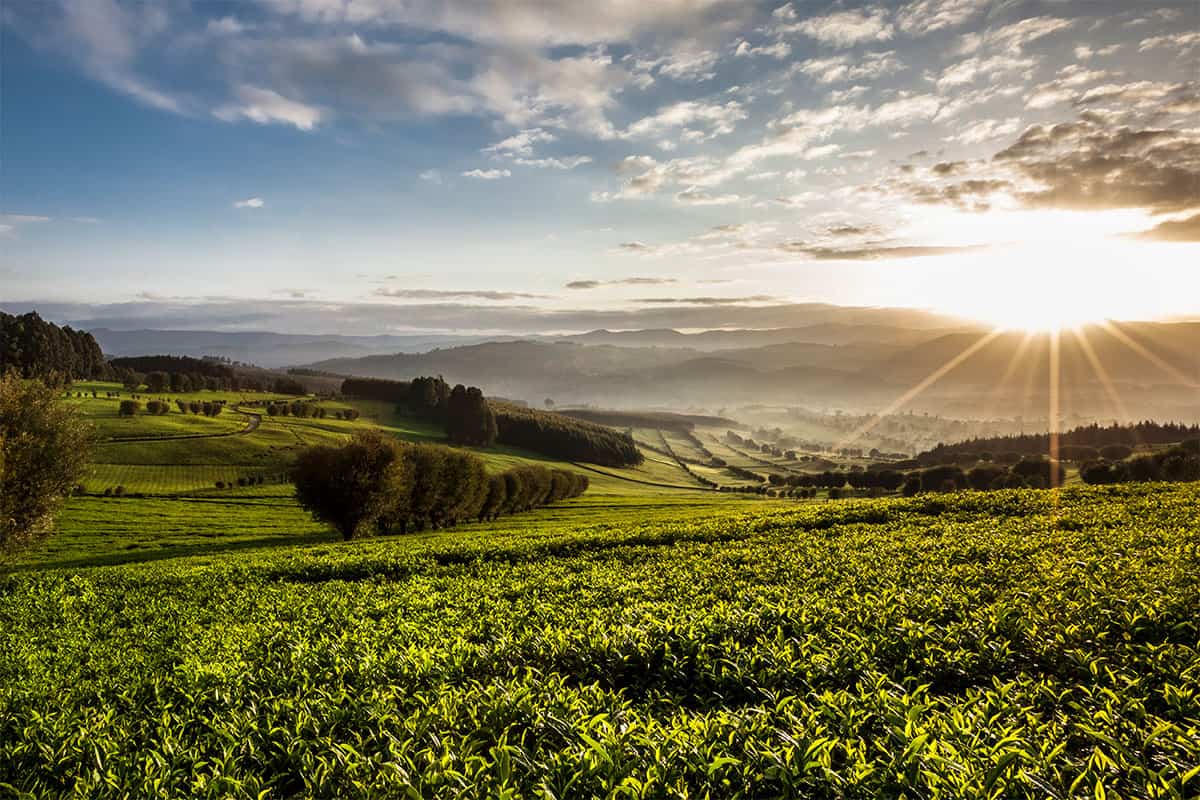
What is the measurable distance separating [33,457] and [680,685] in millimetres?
47109

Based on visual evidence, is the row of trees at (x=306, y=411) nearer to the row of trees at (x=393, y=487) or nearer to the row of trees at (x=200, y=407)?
the row of trees at (x=200, y=407)

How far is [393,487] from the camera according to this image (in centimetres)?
5681

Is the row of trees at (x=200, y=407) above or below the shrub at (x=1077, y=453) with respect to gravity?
above

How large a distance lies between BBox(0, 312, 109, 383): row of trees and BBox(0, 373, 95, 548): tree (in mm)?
143354

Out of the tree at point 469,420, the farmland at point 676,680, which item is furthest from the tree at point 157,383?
the farmland at point 676,680

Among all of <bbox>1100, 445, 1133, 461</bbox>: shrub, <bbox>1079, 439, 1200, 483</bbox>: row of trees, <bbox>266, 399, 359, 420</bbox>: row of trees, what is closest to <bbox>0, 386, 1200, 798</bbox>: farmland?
<bbox>1079, 439, 1200, 483</bbox>: row of trees

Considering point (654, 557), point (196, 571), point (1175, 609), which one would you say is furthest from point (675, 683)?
point (196, 571)

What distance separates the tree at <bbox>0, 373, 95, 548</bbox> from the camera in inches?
1374

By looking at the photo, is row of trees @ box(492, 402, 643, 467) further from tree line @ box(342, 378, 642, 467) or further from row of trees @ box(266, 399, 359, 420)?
row of trees @ box(266, 399, 359, 420)

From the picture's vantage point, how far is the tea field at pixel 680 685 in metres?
4.86

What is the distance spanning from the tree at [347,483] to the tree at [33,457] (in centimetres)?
1776

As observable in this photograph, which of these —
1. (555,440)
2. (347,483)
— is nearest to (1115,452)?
(555,440)

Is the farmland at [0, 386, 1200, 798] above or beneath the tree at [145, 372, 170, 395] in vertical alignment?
above

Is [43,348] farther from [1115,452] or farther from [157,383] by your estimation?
[1115,452]
